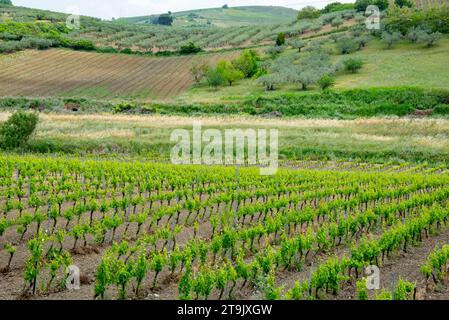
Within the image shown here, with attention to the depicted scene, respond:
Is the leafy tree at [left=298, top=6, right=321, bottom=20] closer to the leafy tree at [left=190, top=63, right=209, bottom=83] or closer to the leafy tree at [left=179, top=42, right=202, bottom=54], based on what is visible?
the leafy tree at [left=179, top=42, right=202, bottom=54]

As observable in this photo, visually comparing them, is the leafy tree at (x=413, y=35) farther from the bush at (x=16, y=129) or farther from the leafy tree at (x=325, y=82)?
the bush at (x=16, y=129)

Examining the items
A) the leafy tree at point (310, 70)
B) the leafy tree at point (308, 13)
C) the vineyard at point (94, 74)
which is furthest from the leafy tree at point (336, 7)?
the leafy tree at point (310, 70)

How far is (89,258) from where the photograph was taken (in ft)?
44.5

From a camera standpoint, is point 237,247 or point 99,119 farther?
point 99,119

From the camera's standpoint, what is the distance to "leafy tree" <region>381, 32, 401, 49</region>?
82250 millimetres

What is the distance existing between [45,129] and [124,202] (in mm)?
27168

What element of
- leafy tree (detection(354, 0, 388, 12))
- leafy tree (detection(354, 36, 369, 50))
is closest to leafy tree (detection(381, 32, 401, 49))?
leafy tree (detection(354, 36, 369, 50))

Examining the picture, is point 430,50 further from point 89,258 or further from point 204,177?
point 89,258

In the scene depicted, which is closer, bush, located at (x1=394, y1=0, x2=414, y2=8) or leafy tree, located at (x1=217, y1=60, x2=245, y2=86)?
leafy tree, located at (x1=217, y1=60, x2=245, y2=86)

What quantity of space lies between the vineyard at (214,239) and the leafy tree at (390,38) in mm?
62255

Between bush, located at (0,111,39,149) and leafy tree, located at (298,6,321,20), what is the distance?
9737 centimetres

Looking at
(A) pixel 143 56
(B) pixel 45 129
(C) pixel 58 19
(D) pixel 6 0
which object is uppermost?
(D) pixel 6 0

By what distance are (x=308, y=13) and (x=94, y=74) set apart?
66.5m

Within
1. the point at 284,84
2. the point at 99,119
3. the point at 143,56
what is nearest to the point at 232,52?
the point at 143,56
